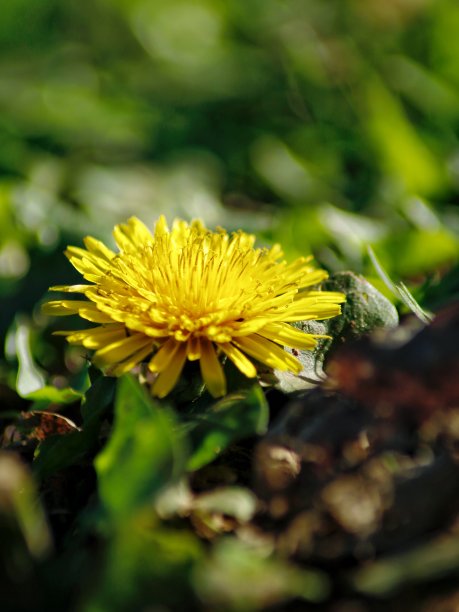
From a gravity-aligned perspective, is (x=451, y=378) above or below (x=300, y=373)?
above

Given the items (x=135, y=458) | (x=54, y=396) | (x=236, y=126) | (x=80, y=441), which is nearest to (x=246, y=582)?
(x=135, y=458)

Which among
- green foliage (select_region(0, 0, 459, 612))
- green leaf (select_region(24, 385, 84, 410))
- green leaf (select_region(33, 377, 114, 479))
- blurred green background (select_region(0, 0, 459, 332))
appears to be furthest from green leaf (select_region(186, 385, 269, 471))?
blurred green background (select_region(0, 0, 459, 332))

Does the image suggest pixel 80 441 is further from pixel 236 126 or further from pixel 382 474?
pixel 236 126

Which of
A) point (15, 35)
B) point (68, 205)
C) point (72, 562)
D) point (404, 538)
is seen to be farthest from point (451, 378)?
point (15, 35)

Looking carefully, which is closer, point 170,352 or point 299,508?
point 299,508

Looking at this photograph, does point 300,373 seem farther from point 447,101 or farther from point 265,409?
point 447,101
